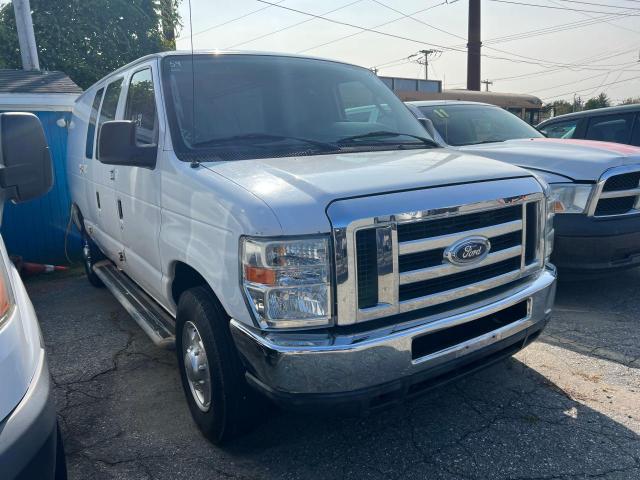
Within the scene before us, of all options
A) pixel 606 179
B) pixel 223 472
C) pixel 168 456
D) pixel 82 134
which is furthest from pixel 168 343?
pixel 606 179

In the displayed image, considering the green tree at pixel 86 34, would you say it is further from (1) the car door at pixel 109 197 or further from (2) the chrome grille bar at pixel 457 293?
(2) the chrome grille bar at pixel 457 293

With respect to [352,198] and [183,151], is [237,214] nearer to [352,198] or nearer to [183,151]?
[352,198]

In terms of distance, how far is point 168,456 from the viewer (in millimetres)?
2779

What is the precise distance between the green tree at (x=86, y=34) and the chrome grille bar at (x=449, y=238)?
1643cm

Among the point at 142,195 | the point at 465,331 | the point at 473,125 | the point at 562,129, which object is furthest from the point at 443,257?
the point at 562,129

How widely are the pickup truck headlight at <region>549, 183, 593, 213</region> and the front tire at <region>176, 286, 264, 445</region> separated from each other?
3.22 metres

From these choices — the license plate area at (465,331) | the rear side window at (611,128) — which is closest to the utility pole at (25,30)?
the rear side window at (611,128)

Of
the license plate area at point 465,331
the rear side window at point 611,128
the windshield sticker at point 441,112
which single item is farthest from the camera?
the rear side window at point 611,128

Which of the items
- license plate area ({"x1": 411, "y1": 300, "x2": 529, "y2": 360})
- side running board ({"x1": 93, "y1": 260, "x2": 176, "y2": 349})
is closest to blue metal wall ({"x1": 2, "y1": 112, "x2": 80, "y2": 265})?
side running board ({"x1": 93, "y1": 260, "x2": 176, "y2": 349})

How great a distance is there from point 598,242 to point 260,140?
3.08 m

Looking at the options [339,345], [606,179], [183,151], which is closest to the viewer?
[339,345]

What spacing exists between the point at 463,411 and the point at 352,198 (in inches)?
63.7

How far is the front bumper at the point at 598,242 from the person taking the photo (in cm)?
443

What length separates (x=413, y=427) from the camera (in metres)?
2.94
